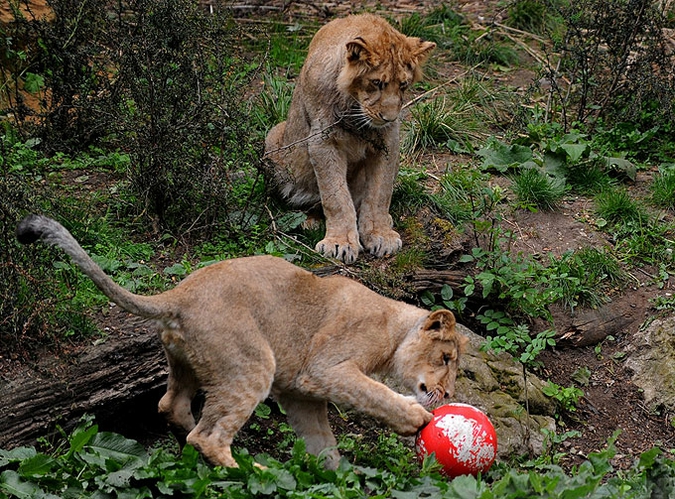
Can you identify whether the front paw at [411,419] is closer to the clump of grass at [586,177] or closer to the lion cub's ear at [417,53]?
the lion cub's ear at [417,53]

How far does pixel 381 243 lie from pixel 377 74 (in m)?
1.35

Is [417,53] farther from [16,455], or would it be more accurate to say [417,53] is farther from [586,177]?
[16,455]

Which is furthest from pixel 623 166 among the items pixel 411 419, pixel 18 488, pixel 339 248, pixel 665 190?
pixel 18 488

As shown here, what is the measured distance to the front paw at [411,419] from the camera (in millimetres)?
5777

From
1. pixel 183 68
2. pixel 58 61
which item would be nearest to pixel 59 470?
pixel 183 68

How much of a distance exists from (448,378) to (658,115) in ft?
18.0

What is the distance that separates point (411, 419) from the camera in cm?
577

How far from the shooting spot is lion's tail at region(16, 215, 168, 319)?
16.1 feet

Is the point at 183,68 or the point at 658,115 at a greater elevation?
the point at 183,68

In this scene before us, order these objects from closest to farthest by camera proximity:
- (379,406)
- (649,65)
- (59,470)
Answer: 1. (59,470)
2. (379,406)
3. (649,65)

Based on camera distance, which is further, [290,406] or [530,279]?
[530,279]

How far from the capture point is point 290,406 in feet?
20.3

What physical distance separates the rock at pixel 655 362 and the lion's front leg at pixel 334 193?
240 centimetres

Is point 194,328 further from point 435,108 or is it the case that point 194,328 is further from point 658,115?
point 658,115
